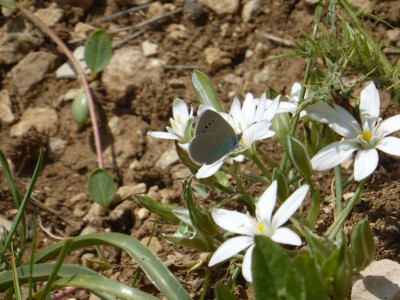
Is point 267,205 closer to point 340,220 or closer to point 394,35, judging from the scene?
point 340,220

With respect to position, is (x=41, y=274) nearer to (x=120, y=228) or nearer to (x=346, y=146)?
(x=120, y=228)

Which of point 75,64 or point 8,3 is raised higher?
point 8,3

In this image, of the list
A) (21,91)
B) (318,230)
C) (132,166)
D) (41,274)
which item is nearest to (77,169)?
(132,166)

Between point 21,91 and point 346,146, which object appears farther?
point 21,91

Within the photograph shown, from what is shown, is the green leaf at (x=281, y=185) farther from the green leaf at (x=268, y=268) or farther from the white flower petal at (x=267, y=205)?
the green leaf at (x=268, y=268)

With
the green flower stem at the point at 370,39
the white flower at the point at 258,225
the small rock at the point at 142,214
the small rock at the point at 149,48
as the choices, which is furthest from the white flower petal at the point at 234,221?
the small rock at the point at 149,48

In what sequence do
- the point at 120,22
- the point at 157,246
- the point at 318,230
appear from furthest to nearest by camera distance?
the point at 120,22 → the point at 157,246 → the point at 318,230

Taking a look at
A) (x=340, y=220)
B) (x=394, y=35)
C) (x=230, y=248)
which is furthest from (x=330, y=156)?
(x=394, y=35)
